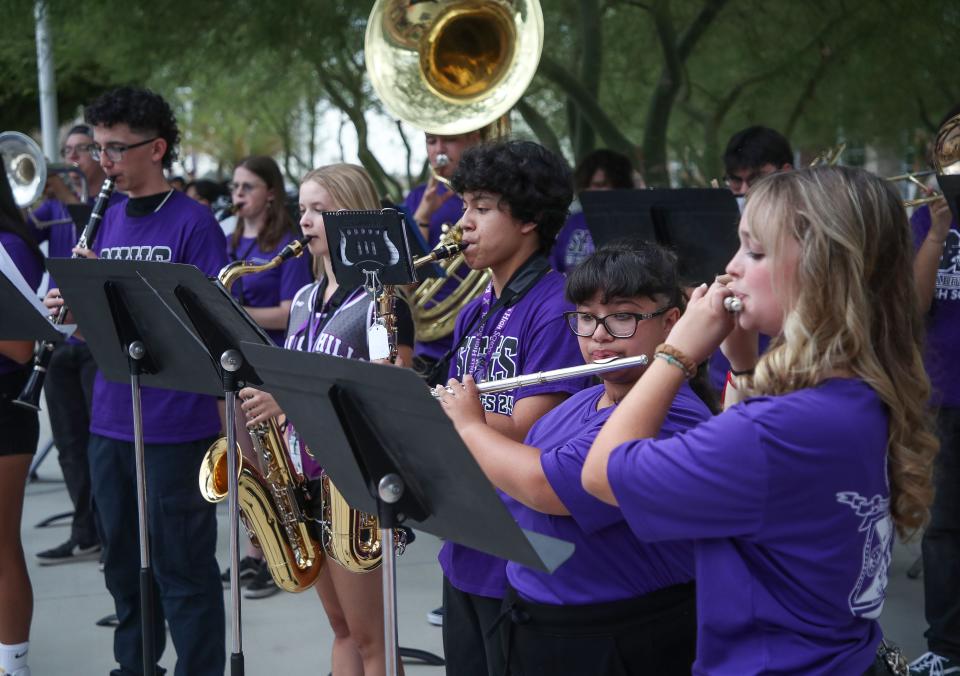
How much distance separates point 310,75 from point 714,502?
13.2 metres

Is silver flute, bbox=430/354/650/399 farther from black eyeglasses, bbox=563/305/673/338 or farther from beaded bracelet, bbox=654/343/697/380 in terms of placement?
beaded bracelet, bbox=654/343/697/380

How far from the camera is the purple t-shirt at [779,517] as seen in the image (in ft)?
5.61

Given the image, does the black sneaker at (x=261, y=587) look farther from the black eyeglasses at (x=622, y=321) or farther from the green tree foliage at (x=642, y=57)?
the green tree foliage at (x=642, y=57)

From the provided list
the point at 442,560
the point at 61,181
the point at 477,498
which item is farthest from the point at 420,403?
the point at 61,181

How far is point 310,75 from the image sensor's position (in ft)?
46.3

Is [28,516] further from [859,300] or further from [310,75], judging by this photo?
[310,75]

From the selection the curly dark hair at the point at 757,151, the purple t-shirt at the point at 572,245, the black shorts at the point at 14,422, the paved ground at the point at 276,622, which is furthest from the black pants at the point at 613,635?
the purple t-shirt at the point at 572,245

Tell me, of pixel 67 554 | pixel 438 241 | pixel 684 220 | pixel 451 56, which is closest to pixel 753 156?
pixel 684 220

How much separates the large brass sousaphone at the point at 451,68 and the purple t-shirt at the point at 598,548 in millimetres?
2528

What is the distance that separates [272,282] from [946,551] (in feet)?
10.7

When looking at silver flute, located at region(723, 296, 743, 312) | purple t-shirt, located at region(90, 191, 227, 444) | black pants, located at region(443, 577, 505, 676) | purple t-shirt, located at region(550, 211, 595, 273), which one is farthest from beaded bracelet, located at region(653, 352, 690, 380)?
purple t-shirt, located at region(550, 211, 595, 273)

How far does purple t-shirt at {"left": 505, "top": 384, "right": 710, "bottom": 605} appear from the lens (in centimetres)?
218

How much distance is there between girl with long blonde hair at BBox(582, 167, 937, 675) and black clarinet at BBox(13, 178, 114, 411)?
2.70 m

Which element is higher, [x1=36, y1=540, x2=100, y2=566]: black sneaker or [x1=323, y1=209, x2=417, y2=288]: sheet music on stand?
[x1=323, y1=209, x2=417, y2=288]: sheet music on stand
